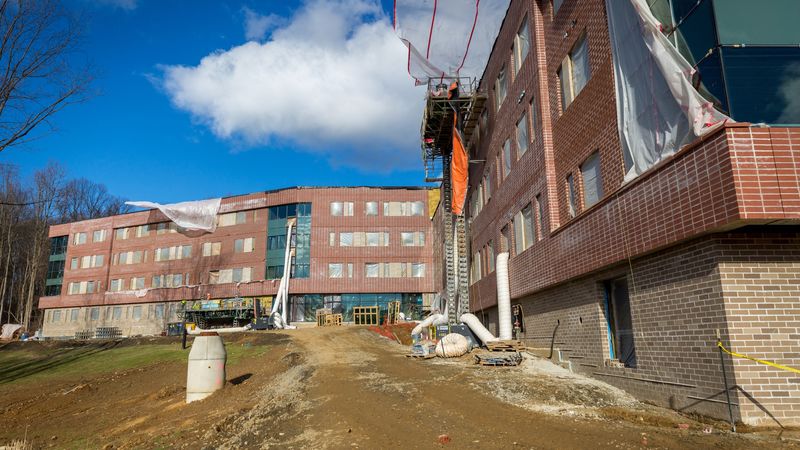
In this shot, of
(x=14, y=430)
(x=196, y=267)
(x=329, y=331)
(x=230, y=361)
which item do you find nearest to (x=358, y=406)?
(x=14, y=430)

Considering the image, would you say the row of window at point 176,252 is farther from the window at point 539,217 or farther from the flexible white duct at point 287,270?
the window at point 539,217

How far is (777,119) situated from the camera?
828cm

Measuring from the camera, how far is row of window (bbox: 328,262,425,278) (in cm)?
5300

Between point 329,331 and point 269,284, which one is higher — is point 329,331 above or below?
below

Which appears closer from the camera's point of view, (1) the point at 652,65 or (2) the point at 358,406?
(1) the point at 652,65

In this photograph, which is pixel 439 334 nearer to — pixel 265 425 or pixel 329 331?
pixel 329 331

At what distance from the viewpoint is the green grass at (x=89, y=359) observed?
26.9 meters

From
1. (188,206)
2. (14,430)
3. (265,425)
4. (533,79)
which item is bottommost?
(14,430)

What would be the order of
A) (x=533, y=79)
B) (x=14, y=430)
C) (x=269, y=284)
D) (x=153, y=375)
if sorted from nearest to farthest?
(x=14, y=430) → (x=533, y=79) → (x=153, y=375) → (x=269, y=284)

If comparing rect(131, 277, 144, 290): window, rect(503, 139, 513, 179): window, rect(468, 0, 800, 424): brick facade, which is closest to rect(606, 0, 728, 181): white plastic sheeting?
rect(468, 0, 800, 424): brick facade

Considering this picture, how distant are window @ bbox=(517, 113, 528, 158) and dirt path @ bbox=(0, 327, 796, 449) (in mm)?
8271

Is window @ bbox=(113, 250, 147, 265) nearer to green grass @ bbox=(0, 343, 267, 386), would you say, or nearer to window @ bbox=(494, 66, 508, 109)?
green grass @ bbox=(0, 343, 267, 386)

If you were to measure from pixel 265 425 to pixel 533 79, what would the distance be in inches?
555

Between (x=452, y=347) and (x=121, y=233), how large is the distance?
59.7 m
